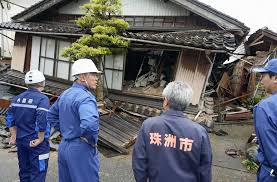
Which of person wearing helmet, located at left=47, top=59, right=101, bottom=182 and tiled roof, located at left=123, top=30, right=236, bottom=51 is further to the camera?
tiled roof, located at left=123, top=30, right=236, bottom=51

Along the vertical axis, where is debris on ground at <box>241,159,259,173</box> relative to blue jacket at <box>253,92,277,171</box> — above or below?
below

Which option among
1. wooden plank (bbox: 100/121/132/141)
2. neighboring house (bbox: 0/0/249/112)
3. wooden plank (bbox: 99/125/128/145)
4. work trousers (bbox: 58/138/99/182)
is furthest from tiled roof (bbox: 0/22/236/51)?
work trousers (bbox: 58/138/99/182)

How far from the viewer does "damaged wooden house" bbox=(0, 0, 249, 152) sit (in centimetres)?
1060

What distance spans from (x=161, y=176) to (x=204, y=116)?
316 inches

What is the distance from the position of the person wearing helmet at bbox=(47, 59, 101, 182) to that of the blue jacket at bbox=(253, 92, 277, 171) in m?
1.88

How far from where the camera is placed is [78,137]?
13.7ft

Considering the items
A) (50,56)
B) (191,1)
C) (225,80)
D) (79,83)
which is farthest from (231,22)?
(79,83)

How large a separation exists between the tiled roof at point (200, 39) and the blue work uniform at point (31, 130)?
215 inches

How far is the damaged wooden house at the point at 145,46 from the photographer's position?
34.8 ft

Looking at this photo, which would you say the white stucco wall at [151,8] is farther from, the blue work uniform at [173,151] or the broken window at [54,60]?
the blue work uniform at [173,151]

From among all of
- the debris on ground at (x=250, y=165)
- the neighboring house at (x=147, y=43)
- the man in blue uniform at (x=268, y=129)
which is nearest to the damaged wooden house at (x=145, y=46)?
the neighboring house at (x=147, y=43)

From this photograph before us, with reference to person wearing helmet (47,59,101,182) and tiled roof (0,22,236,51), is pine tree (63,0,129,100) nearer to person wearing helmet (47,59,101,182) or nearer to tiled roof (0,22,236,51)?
tiled roof (0,22,236,51)

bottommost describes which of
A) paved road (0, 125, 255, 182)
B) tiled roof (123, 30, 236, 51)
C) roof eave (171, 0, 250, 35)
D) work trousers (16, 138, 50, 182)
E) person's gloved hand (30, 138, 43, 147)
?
paved road (0, 125, 255, 182)

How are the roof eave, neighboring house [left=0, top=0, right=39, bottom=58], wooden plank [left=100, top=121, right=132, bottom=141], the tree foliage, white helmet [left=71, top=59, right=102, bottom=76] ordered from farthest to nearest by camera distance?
neighboring house [left=0, top=0, right=39, bottom=58] → the roof eave → the tree foliage → wooden plank [left=100, top=121, right=132, bottom=141] → white helmet [left=71, top=59, right=102, bottom=76]
